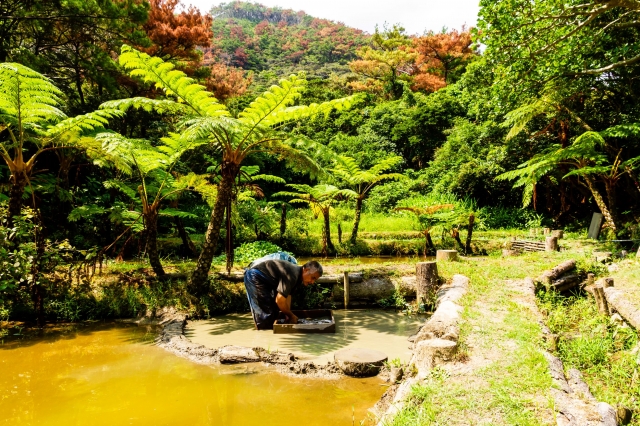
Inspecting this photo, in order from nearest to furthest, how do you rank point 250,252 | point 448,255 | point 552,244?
point 448,255 → point 250,252 → point 552,244

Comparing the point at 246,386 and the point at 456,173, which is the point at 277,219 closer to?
the point at 456,173

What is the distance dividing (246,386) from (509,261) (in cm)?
550

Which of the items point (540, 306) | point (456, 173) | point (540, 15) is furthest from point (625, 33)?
point (540, 306)

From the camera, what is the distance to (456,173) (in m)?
14.9

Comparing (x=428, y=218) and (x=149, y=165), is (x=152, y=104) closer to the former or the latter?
(x=149, y=165)

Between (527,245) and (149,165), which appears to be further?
(527,245)

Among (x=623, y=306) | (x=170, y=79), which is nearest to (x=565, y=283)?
(x=623, y=306)

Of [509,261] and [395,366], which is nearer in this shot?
[395,366]

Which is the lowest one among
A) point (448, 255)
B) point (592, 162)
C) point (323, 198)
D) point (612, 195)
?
point (448, 255)

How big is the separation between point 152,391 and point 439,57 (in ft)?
76.9

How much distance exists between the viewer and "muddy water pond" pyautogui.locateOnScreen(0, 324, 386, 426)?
10.7 feet

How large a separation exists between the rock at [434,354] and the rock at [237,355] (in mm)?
1723

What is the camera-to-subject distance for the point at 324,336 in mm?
5199

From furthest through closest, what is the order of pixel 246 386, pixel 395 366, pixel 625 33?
pixel 625 33 < pixel 395 366 < pixel 246 386
